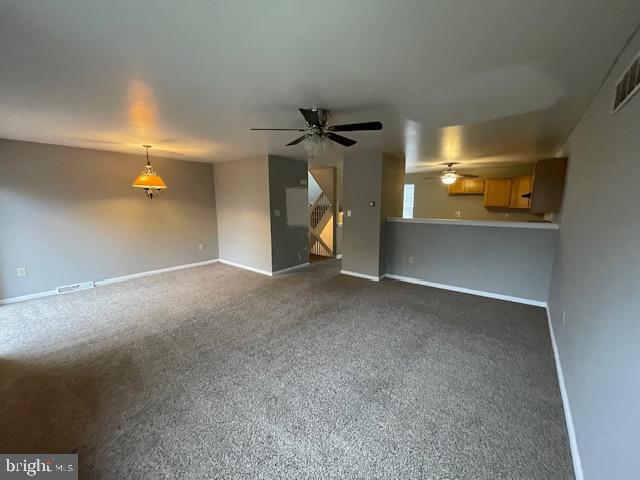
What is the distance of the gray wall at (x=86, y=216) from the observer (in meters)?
3.85

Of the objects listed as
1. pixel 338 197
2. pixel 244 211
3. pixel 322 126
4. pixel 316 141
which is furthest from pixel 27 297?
pixel 338 197

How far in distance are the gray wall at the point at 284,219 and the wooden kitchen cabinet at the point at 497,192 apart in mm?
4618

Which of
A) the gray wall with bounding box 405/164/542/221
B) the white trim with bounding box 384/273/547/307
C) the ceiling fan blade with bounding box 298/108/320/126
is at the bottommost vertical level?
the white trim with bounding box 384/273/547/307

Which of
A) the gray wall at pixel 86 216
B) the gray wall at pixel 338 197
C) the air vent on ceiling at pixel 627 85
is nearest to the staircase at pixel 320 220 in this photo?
the gray wall at pixel 338 197

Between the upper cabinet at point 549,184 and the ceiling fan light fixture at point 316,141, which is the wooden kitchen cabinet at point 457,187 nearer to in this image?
the upper cabinet at point 549,184

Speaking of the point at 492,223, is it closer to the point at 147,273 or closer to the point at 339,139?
the point at 339,139

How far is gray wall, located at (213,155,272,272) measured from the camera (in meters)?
5.22

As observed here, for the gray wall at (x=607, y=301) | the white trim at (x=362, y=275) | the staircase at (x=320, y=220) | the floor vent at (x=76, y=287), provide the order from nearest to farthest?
the gray wall at (x=607, y=301)
the floor vent at (x=76, y=287)
the white trim at (x=362, y=275)
the staircase at (x=320, y=220)

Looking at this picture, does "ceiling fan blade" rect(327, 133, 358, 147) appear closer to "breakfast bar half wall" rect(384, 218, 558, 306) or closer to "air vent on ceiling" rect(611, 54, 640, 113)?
"air vent on ceiling" rect(611, 54, 640, 113)

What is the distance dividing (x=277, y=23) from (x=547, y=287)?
15.3 feet

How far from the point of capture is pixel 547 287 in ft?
12.3

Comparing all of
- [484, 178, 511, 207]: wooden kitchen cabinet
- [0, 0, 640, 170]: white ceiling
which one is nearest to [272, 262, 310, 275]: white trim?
[0, 0, 640, 170]: white ceiling

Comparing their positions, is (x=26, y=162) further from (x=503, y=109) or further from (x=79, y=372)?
(x=503, y=109)

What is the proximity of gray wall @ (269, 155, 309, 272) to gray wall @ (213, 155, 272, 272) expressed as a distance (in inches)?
4.6
